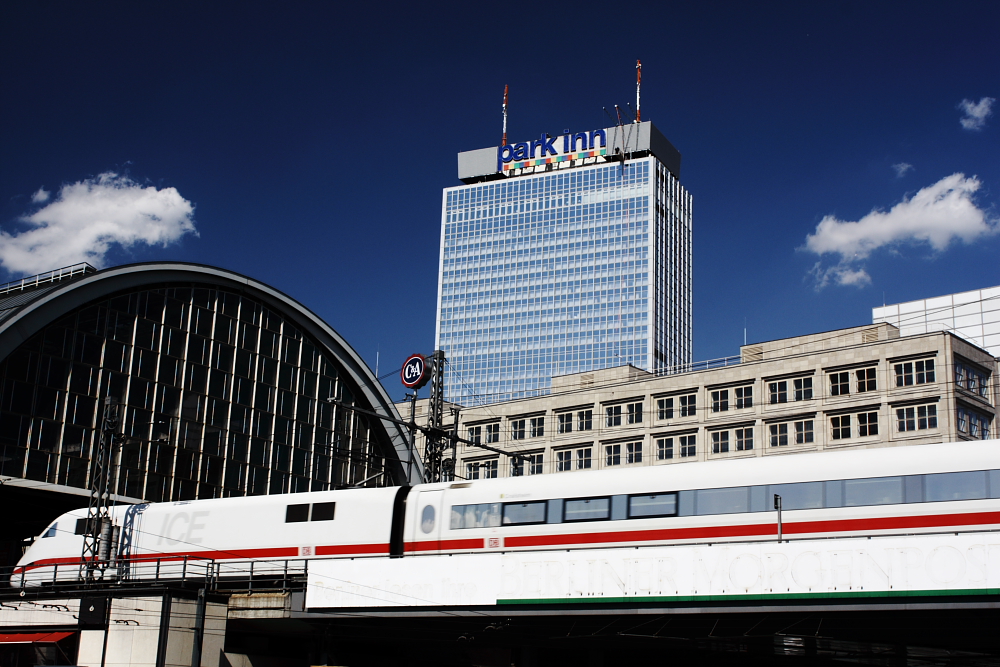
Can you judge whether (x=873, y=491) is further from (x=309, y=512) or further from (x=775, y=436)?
Result: (x=775, y=436)

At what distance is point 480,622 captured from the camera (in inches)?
1216

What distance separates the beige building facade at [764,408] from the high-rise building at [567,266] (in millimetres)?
71503

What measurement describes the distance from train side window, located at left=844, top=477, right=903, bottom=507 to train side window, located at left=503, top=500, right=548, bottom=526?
378 inches

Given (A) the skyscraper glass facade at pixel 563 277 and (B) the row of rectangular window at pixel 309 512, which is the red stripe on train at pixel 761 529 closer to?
(B) the row of rectangular window at pixel 309 512

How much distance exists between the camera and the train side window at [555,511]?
3234 cm

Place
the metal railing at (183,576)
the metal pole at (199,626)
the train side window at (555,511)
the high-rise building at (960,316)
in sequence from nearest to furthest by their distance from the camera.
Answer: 1. the train side window at (555,511)
2. the metal pole at (199,626)
3. the metal railing at (183,576)
4. the high-rise building at (960,316)

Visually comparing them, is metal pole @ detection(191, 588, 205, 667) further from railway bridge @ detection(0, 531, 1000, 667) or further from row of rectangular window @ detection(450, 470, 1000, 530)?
row of rectangular window @ detection(450, 470, 1000, 530)

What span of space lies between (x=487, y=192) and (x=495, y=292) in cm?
2226

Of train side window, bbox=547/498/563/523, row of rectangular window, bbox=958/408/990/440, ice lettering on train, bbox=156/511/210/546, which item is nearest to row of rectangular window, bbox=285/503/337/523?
ice lettering on train, bbox=156/511/210/546

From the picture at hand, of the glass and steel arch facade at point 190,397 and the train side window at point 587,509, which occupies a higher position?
the glass and steel arch facade at point 190,397

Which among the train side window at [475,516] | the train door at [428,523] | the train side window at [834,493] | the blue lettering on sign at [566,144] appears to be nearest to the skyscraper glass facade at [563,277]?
the blue lettering on sign at [566,144]

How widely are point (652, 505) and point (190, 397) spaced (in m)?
37.1

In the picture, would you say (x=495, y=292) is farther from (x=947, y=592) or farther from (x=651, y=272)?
(x=947, y=592)

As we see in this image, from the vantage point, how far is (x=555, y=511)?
106 ft
